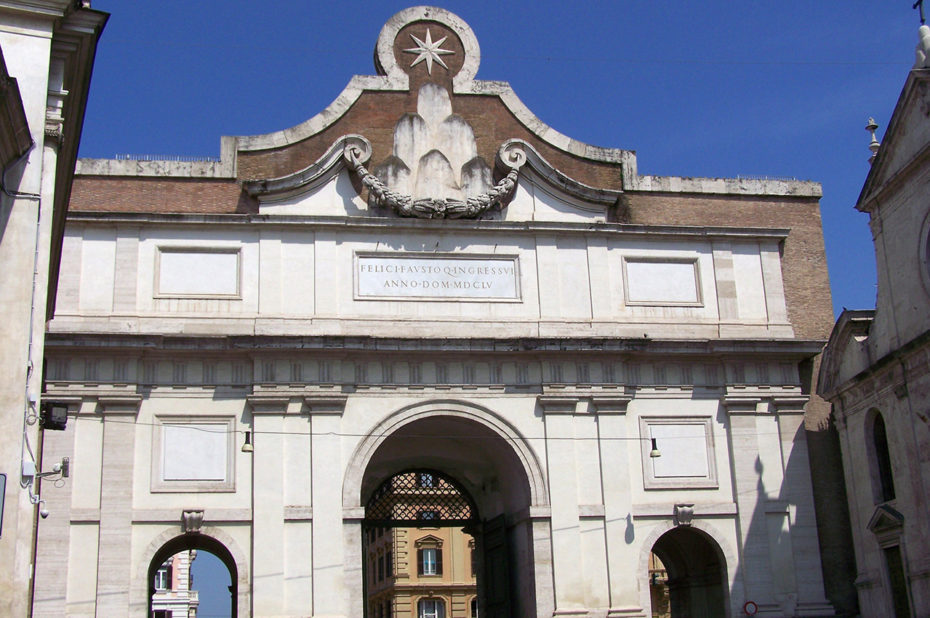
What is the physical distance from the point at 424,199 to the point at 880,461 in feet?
36.7

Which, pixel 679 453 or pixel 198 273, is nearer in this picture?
pixel 198 273

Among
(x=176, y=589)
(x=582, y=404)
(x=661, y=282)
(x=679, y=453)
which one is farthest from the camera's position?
(x=176, y=589)

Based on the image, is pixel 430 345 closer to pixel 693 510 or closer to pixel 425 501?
pixel 425 501

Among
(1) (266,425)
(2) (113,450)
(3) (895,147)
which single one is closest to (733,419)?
(3) (895,147)

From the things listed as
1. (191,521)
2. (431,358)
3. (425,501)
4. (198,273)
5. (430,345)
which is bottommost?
(191,521)

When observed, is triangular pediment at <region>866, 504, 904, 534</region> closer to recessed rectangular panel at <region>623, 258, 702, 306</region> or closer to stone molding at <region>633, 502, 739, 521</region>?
stone molding at <region>633, 502, 739, 521</region>

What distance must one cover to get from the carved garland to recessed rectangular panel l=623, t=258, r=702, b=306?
3.26 meters

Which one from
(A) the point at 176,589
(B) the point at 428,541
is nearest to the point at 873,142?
(B) the point at 428,541

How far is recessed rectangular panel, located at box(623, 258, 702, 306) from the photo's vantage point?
88.7 ft

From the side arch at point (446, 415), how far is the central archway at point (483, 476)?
21 millimetres

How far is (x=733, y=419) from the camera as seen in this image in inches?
1033

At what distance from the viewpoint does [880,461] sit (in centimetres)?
2483

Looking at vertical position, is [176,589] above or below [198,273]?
below

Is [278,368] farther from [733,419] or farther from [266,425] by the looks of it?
[733,419]
